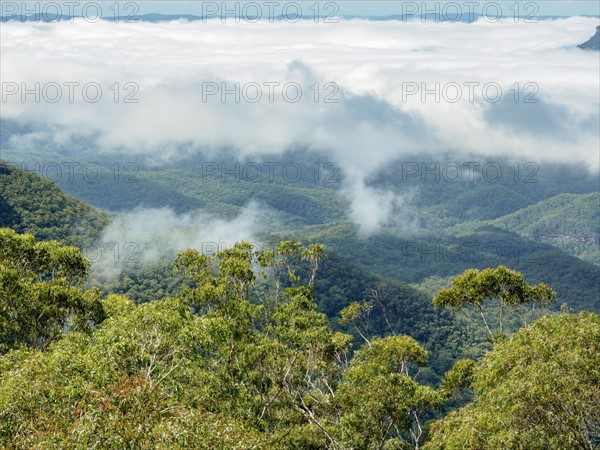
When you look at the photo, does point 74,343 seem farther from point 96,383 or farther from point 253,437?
point 253,437

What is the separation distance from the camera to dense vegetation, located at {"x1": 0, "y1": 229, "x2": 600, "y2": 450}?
60.6 ft

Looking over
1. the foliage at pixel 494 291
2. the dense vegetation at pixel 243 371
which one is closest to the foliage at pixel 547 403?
the dense vegetation at pixel 243 371

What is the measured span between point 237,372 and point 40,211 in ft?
333

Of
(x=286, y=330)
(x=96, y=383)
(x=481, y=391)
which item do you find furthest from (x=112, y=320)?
(x=481, y=391)

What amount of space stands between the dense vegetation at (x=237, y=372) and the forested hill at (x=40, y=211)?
269 ft

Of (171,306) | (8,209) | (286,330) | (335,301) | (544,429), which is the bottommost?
(335,301)

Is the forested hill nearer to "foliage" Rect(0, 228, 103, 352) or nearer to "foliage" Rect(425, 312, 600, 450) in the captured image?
"foliage" Rect(0, 228, 103, 352)

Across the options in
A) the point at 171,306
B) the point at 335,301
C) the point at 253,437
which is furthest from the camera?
the point at 335,301

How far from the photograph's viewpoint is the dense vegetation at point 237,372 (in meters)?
18.5

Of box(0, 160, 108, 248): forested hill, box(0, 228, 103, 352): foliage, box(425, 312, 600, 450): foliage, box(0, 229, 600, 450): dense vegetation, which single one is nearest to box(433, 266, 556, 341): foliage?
box(0, 229, 600, 450): dense vegetation

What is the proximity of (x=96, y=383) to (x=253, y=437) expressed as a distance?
17.8 feet

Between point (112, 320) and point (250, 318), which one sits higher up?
point (112, 320)

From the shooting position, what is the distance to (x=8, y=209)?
11438cm

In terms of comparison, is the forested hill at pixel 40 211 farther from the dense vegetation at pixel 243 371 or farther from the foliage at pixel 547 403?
the foliage at pixel 547 403
